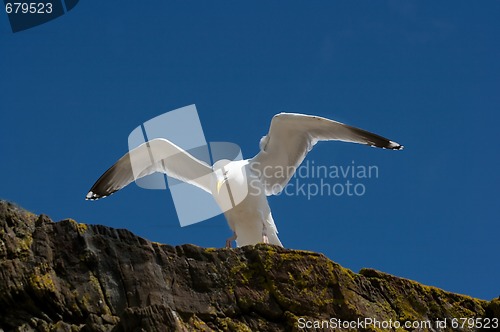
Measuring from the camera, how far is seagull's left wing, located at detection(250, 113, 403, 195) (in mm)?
13562

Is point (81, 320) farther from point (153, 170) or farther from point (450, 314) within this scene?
point (153, 170)

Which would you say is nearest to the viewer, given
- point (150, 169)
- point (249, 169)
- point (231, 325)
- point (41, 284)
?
point (41, 284)

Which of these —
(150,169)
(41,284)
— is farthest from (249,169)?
(41,284)

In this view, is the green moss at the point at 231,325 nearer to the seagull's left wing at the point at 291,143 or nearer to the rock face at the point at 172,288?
the rock face at the point at 172,288

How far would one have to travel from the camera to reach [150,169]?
1429cm

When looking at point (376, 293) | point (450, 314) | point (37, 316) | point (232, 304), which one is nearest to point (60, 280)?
point (37, 316)

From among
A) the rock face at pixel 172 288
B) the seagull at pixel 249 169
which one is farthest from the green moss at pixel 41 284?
the seagull at pixel 249 169

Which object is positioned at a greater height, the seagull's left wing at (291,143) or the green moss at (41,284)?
the seagull's left wing at (291,143)

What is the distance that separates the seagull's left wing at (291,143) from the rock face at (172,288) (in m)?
4.78

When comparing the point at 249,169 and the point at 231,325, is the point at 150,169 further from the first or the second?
the point at 231,325

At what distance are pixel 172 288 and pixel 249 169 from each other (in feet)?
18.9

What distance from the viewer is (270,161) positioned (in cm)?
1383

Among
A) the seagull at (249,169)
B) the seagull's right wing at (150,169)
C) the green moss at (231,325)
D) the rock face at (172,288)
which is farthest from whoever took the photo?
the seagull's right wing at (150,169)

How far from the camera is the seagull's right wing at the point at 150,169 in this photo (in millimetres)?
14016
